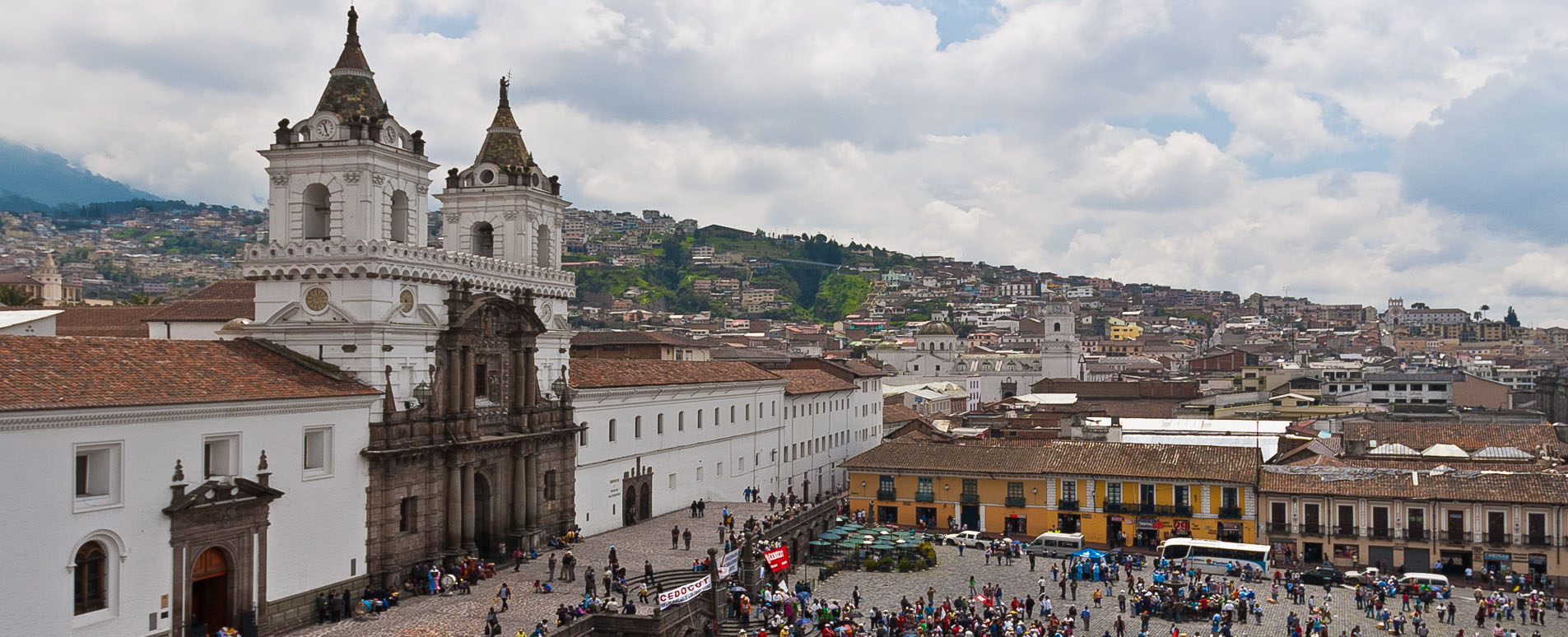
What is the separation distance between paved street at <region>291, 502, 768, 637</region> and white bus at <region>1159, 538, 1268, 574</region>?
59.3 ft

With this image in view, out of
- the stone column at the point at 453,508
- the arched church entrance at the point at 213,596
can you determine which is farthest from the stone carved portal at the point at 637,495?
the arched church entrance at the point at 213,596

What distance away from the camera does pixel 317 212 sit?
111 ft

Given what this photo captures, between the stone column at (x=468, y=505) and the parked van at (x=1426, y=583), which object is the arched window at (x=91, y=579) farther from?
the parked van at (x=1426, y=583)

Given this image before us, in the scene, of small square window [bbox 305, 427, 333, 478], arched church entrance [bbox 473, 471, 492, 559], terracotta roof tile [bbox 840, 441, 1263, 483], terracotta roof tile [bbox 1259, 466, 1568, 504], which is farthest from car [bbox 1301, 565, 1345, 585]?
small square window [bbox 305, 427, 333, 478]

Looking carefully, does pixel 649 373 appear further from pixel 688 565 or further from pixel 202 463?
pixel 202 463

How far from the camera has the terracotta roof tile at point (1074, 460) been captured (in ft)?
167

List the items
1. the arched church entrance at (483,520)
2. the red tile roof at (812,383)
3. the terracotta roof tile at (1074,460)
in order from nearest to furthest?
the arched church entrance at (483,520)
the terracotta roof tile at (1074,460)
the red tile roof at (812,383)

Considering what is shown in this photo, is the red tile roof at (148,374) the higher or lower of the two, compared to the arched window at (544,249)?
lower

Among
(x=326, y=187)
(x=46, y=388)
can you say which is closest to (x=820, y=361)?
(x=326, y=187)

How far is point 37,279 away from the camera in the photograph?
113500mm

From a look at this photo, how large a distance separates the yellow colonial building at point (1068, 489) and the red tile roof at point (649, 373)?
7218 millimetres

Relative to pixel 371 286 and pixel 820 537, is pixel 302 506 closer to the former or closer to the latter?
pixel 371 286

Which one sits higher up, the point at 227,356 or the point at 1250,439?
the point at 227,356

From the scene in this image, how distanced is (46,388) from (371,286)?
979 cm
